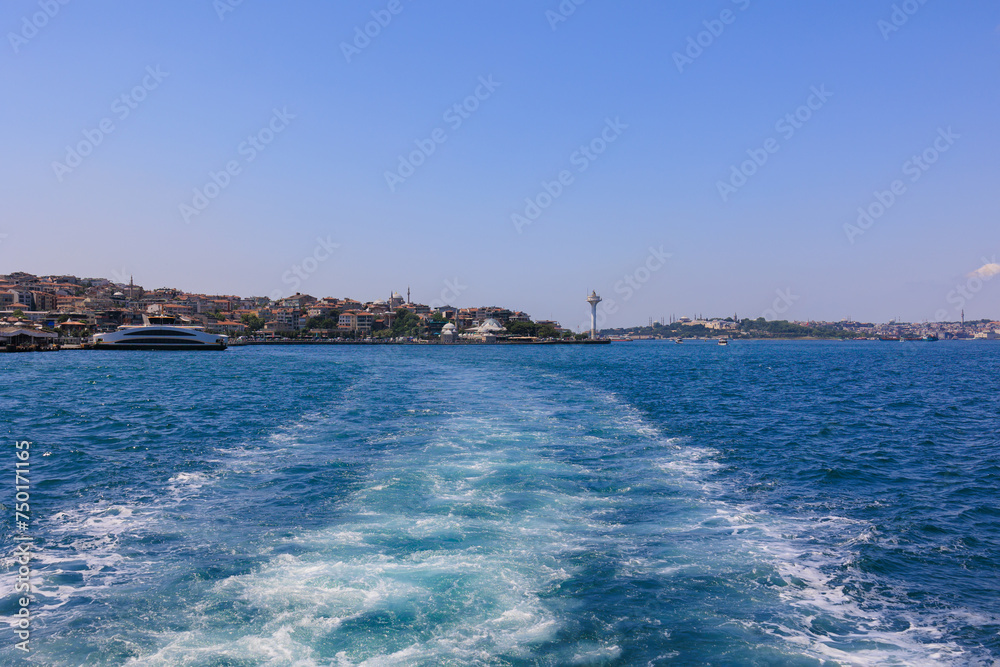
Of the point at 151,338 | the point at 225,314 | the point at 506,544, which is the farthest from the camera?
the point at 225,314

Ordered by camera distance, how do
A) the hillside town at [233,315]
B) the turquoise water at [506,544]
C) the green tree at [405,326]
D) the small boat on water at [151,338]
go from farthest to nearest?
the green tree at [405,326]
the hillside town at [233,315]
the small boat on water at [151,338]
the turquoise water at [506,544]

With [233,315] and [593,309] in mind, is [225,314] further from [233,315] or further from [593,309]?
[593,309]

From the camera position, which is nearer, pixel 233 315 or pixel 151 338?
pixel 151 338

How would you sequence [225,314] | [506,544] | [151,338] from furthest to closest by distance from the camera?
1. [225,314]
2. [151,338]
3. [506,544]

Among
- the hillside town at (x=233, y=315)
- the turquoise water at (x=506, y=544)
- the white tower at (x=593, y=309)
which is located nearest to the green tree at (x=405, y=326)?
the hillside town at (x=233, y=315)

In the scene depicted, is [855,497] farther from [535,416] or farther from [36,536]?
[36,536]

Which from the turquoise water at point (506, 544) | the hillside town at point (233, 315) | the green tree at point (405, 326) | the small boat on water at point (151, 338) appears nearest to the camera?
the turquoise water at point (506, 544)

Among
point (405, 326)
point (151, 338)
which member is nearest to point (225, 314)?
point (405, 326)

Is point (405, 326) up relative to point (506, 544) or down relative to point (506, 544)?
up

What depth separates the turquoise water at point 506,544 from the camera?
18.5 ft

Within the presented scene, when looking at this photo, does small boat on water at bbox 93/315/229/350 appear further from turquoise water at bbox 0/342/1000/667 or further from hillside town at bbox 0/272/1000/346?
turquoise water at bbox 0/342/1000/667

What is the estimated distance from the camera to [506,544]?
8125mm

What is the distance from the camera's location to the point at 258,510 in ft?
32.0

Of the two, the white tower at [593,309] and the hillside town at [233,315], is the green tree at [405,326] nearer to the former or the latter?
the hillside town at [233,315]
